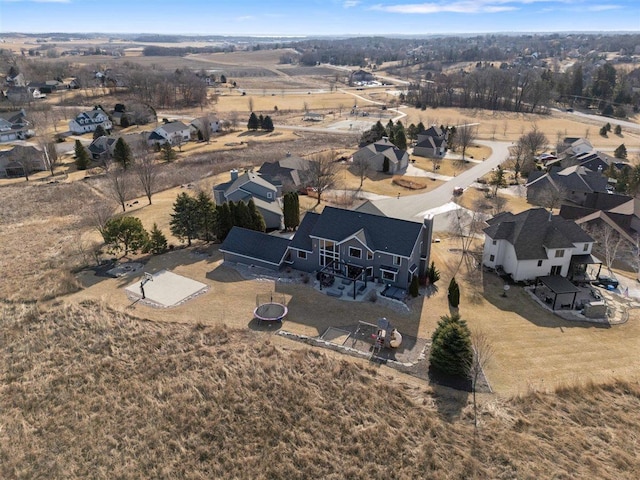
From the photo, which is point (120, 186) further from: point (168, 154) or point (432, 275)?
point (432, 275)

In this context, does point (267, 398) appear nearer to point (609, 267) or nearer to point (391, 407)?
point (391, 407)

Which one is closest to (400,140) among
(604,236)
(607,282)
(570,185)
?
(570,185)

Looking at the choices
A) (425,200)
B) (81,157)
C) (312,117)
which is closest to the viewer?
(425,200)

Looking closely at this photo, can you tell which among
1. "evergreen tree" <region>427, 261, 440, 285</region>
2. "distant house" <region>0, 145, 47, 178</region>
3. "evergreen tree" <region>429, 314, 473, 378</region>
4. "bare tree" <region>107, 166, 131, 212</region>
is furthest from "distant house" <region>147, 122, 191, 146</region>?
"evergreen tree" <region>429, 314, 473, 378</region>

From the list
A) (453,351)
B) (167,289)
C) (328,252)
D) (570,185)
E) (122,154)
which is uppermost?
(122,154)

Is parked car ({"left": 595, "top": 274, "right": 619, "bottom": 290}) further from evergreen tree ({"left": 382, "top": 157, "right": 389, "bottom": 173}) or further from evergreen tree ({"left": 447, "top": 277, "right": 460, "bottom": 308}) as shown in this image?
evergreen tree ({"left": 382, "top": 157, "right": 389, "bottom": 173})

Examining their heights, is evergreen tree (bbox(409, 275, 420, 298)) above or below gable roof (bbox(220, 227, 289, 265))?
below

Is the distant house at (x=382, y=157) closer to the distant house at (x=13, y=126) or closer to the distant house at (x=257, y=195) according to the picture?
the distant house at (x=257, y=195)
